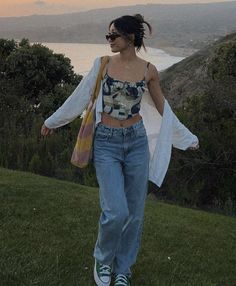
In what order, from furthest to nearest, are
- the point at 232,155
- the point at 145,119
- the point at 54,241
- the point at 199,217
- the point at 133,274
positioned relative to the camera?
1. the point at 232,155
2. the point at 199,217
3. the point at 54,241
4. the point at 133,274
5. the point at 145,119

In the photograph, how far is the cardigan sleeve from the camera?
4289mm

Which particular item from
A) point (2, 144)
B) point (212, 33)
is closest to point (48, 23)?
point (212, 33)

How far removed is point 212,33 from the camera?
36.1m

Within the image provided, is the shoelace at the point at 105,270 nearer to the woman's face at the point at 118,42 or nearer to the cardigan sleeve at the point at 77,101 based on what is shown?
the cardigan sleeve at the point at 77,101

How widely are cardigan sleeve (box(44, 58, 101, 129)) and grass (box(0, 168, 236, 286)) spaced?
115 cm

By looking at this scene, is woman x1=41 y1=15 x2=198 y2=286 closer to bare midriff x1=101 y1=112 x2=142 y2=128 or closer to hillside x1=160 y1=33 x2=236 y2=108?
bare midriff x1=101 y1=112 x2=142 y2=128

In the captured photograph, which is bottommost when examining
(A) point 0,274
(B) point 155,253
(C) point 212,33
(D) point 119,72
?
(C) point 212,33

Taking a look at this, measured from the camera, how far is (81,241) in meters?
5.37

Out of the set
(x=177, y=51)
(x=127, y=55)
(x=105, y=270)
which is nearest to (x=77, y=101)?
(x=127, y=55)

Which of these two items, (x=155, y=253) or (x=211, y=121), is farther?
(x=211, y=121)

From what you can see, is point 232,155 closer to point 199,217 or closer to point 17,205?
point 199,217

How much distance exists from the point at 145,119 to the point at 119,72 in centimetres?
47

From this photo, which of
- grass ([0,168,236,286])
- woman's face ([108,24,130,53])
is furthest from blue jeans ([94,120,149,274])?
woman's face ([108,24,130,53])

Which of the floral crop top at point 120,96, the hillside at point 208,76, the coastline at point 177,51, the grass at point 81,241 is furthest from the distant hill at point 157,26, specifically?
the floral crop top at point 120,96
